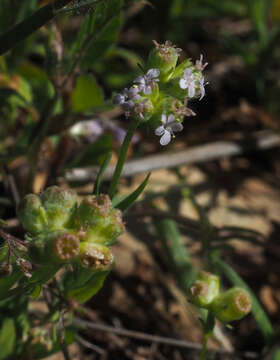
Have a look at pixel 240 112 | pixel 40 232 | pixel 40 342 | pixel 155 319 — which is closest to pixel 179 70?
pixel 40 232

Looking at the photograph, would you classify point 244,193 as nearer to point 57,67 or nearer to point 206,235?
point 206,235

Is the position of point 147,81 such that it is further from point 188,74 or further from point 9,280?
point 9,280

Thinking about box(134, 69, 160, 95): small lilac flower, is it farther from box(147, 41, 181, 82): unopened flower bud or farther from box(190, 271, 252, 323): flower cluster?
box(190, 271, 252, 323): flower cluster

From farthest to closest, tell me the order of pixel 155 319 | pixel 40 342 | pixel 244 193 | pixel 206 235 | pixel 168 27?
pixel 168 27 < pixel 244 193 < pixel 155 319 < pixel 206 235 < pixel 40 342

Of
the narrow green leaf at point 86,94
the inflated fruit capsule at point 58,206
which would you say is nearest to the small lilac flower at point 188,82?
the inflated fruit capsule at point 58,206

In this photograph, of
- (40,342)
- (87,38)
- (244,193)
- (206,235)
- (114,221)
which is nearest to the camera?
(114,221)

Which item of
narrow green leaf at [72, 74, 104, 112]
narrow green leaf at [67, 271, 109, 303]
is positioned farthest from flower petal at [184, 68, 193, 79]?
narrow green leaf at [72, 74, 104, 112]

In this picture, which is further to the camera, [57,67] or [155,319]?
[155,319]

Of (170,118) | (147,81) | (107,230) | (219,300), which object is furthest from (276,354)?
(147,81)
